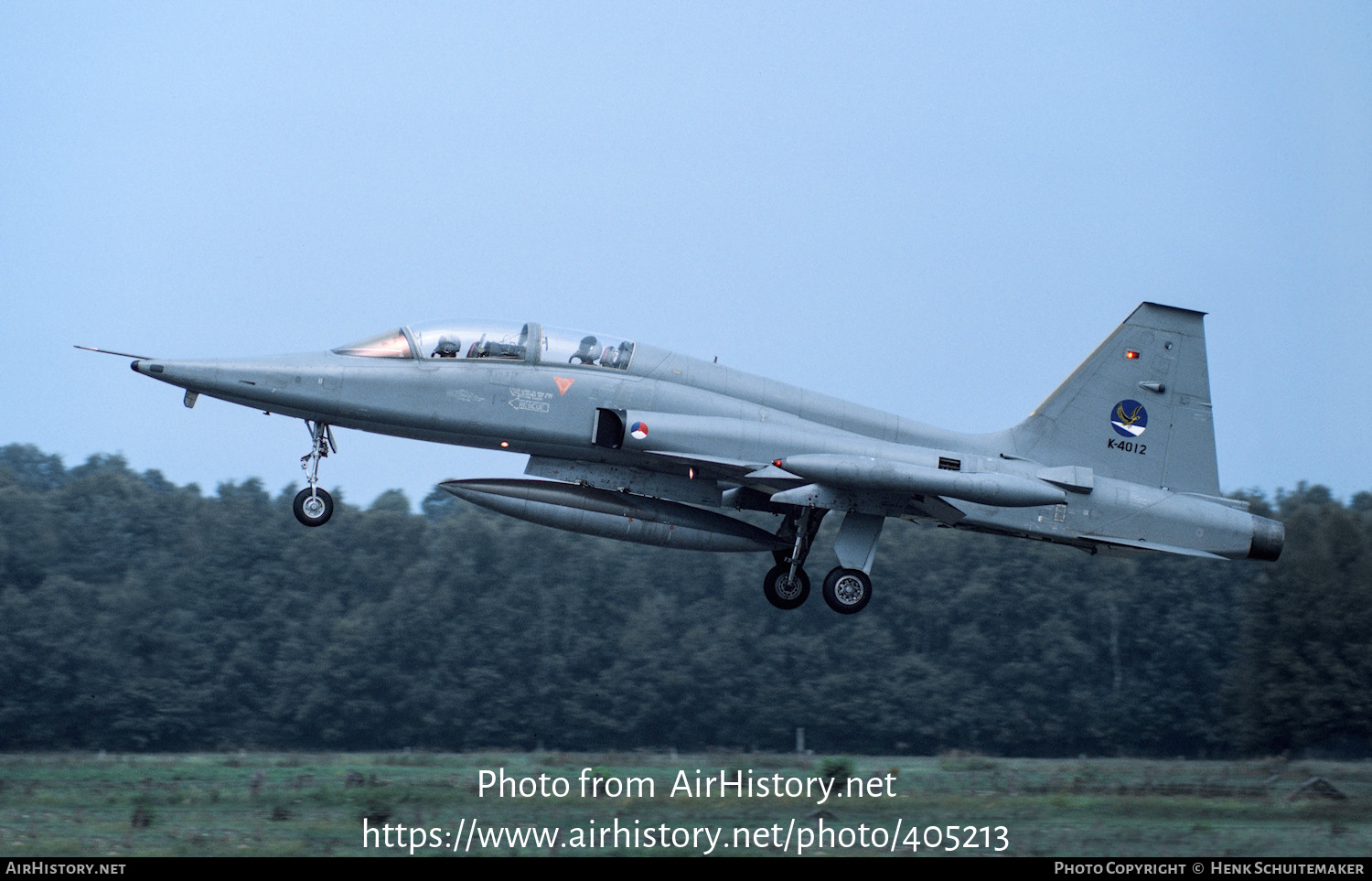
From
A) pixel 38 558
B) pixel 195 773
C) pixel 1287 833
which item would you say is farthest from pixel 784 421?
pixel 38 558

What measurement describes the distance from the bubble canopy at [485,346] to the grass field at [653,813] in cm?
597

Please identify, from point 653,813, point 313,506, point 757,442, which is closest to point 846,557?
point 757,442

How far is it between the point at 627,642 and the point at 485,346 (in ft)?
141

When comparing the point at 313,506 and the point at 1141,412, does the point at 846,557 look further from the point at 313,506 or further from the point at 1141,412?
the point at 313,506

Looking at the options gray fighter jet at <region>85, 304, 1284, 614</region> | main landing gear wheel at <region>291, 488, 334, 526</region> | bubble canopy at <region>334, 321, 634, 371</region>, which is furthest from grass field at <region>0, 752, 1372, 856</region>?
bubble canopy at <region>334, 321, 634, 371</region>

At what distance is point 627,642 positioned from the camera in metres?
60.5

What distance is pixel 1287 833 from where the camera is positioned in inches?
715

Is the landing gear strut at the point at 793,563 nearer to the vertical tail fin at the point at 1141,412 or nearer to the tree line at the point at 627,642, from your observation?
the vertical tail fin at the point at 1141,412

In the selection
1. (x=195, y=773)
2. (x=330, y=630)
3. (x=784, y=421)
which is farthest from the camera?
(x=330, y=630)

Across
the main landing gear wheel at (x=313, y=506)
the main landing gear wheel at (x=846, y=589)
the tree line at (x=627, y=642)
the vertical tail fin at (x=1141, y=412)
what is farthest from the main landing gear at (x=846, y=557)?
the tree line at (x=627, y=642)

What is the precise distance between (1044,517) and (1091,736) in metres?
42.6

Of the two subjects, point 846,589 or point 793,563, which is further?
point 793,563

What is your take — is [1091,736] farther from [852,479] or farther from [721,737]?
[852,479]

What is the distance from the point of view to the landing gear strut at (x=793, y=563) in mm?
19844
